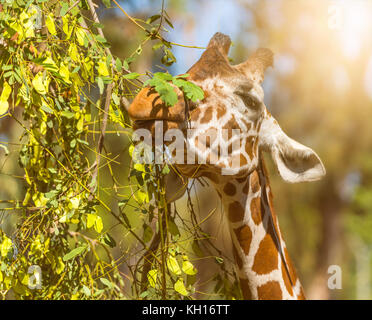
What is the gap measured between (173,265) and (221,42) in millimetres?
897

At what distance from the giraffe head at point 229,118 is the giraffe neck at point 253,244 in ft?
0.42

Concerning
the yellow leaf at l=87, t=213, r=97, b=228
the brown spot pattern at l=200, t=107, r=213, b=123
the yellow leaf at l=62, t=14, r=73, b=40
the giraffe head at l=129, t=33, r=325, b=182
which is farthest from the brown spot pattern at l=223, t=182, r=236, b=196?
the yellow leaf at l=62, t=14, r=73, b=40

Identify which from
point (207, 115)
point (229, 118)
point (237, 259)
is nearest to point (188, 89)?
point (207, 115)

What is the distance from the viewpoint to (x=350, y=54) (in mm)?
13680

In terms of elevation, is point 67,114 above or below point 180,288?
above

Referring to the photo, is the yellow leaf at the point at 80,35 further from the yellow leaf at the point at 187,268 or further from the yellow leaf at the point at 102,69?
the yellow leaf at the point at 187,268

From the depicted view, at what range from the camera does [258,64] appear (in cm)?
194

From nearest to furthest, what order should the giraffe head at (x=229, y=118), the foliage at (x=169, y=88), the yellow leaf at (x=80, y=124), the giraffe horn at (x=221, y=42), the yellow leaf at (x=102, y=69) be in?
the foliage at (x=169, y=88) < the giraffe head at (x=229, y=118) < the yellow leaf at (x=102, y=69) < the yellow leaf at (x=80, y=124) < the giraffe horn at (x=221, y=42)

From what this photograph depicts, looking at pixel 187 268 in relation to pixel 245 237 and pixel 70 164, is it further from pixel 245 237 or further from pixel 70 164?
pixel 70 164

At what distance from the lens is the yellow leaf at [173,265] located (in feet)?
5.15

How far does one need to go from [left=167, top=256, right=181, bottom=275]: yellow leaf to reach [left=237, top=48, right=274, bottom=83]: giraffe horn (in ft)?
2.64

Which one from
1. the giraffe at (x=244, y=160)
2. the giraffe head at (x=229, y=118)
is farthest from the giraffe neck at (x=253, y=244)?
the giraffe head at (x=229, y=118)
